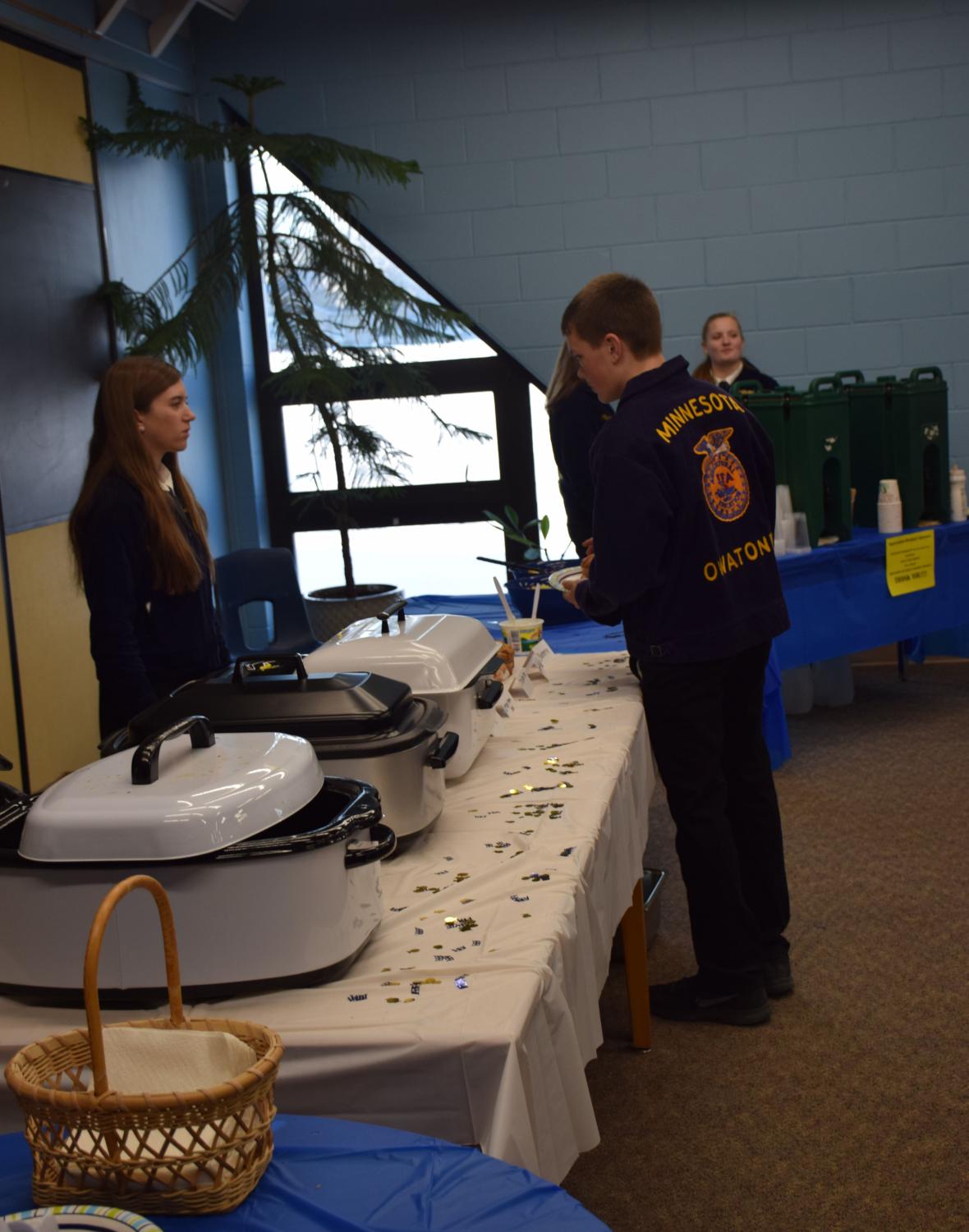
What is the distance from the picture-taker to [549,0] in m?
5.08

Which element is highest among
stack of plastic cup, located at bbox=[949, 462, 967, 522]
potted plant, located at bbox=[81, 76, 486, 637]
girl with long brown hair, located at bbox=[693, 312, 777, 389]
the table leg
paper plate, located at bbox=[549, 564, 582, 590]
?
potted plant, located at bbox=[81, 76, 486, 637]

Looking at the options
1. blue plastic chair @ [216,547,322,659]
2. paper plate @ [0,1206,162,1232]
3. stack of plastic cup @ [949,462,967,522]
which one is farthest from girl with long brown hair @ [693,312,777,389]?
paper plate @ [0,1206,162,1232]

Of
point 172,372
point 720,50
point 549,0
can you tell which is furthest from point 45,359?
point 720,50

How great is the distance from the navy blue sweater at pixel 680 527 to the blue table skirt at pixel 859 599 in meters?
1.56

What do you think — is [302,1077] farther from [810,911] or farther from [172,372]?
[810,911]

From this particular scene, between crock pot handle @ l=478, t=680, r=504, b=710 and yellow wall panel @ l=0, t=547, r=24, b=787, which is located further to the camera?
yellow wall panel @ l=0, t=547, r=24, b=787

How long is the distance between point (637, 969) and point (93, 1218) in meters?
1.55

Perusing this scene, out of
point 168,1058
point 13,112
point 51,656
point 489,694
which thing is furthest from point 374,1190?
point 13,112

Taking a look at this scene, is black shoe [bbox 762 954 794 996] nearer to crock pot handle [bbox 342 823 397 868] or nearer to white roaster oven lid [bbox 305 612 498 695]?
white roaster oven lid [bbox 305 612 498 695]

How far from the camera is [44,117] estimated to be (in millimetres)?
4168

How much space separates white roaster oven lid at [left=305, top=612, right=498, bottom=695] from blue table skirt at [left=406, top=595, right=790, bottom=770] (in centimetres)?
41

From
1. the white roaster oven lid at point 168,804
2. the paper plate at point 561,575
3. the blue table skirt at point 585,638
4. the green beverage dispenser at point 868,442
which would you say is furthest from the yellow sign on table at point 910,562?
the white roaster oven lid at point 168,804

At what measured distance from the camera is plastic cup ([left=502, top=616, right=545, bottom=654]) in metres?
2.66

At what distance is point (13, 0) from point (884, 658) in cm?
388
